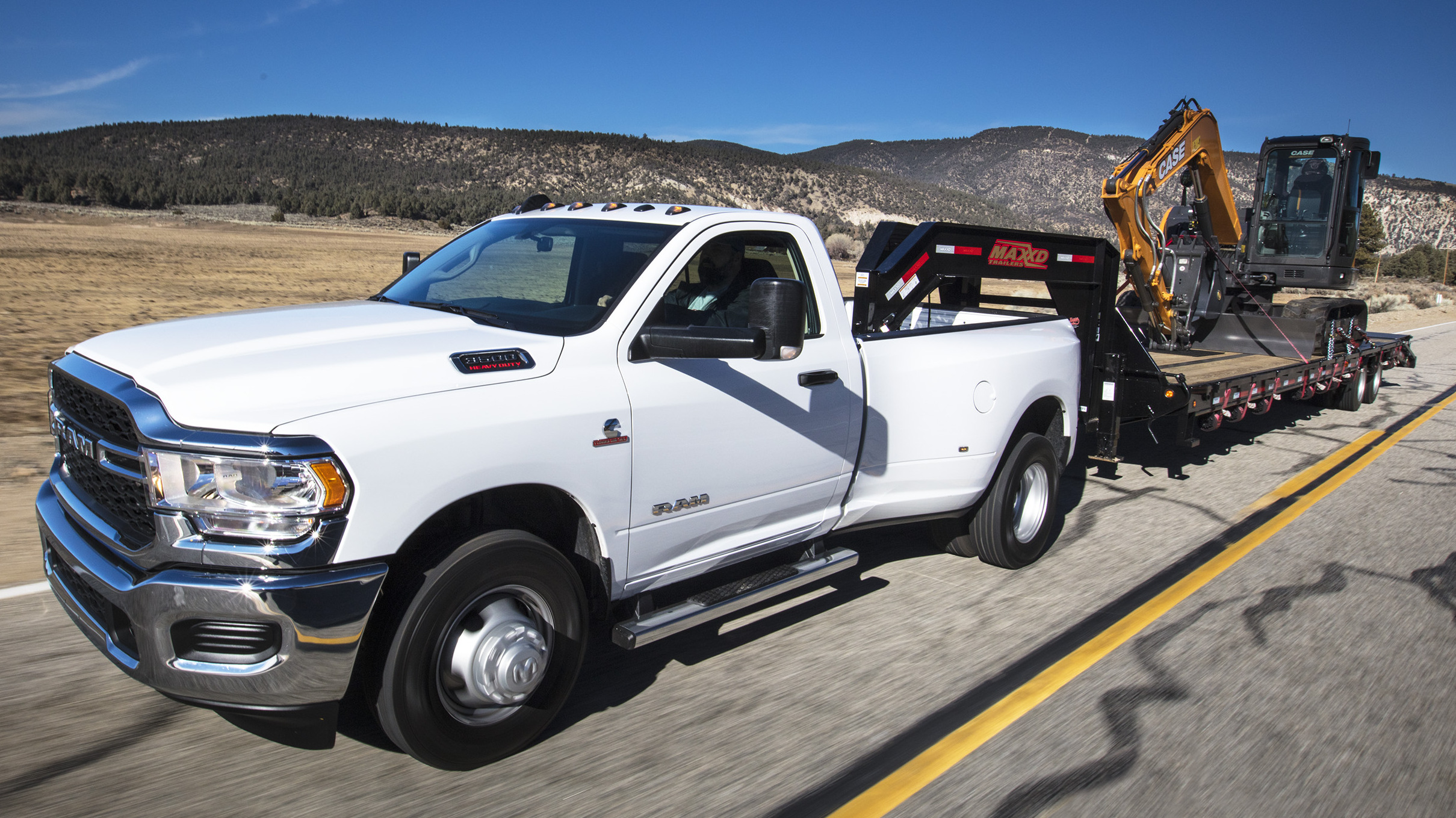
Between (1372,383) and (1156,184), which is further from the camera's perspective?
(1372,383)

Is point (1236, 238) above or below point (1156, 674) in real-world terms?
above

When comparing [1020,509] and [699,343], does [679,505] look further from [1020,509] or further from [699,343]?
[1020,509]

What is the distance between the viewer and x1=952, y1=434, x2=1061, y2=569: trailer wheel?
5.69m

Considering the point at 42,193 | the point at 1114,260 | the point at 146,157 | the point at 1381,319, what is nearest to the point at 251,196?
the point at 42,193

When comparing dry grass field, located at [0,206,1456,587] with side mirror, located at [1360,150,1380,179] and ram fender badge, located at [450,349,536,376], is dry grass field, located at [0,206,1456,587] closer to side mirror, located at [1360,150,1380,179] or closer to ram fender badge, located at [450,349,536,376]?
ram fender badge, located at [450,349,536,376]

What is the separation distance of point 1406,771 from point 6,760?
4.94m

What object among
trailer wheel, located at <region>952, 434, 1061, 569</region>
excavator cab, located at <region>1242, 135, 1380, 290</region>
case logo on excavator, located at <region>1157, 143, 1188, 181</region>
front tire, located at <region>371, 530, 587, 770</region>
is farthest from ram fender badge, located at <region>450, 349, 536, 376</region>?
excavator cab, located at <region>1242, 135, 1380, 290</region>

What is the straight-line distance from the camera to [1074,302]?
7.01 m

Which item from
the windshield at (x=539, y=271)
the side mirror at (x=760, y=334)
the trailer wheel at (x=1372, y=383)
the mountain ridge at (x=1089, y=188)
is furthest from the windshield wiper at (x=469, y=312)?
the mountain ridge at (x=1089, y=188)

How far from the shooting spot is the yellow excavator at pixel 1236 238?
10.7 metres

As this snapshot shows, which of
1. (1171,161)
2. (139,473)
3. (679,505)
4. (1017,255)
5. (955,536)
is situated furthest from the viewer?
(1171,161)

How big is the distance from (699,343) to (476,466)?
3.02ft

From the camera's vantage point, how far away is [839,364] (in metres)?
4.51

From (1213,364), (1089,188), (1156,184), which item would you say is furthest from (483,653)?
(1089,188)
